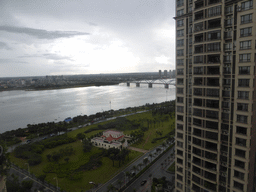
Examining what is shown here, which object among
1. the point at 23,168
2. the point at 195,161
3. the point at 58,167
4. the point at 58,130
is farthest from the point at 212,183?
the point at 58,130

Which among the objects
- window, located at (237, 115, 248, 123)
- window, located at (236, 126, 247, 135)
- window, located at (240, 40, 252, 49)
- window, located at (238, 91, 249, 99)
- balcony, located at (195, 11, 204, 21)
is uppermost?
balcony, located at (195, 11, 204, 21)

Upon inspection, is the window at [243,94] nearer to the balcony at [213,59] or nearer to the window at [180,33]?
the balcony at [213,59]

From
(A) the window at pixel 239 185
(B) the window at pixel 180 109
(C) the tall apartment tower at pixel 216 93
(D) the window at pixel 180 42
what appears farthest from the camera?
(B) the window at pixel 180 109

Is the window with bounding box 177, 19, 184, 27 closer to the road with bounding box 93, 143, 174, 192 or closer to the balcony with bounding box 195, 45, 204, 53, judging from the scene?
the balcony with bounding box 195, 45, 204, 53

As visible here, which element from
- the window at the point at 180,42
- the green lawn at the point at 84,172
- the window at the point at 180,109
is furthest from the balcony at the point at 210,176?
the green lawn at the point at 84,172

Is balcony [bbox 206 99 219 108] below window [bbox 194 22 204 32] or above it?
below

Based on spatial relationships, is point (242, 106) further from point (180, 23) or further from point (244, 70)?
point (180, 23)

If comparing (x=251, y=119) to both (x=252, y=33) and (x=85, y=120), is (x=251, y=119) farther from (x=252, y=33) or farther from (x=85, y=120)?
(x=85, y=120)

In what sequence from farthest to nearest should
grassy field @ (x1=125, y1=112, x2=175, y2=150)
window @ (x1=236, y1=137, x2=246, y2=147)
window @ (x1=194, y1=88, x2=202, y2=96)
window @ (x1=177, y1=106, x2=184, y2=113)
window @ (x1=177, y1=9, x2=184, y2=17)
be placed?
grassy field @ (x1=125, y1=112, x2=175, y2=150), window @ (x1=177, y1=106, x2=184, y2=113), window @ (x1=177, y1=9, x2=184, y2=17), window @ (x1=194, y1=88, x2=202, y2=96), window @ (x1=236, y1=137, x2=246, y2=147)

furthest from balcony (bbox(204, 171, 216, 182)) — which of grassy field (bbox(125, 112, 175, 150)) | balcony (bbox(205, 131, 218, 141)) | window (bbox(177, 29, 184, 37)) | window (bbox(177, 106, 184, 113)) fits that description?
grassy field (bbox(125, 112, 175, 150))

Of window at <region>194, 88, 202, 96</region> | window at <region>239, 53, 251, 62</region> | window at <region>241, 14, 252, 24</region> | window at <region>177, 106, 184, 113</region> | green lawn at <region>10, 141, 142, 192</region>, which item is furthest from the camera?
green lawn at <region>10, 141, 142, 192</region>
